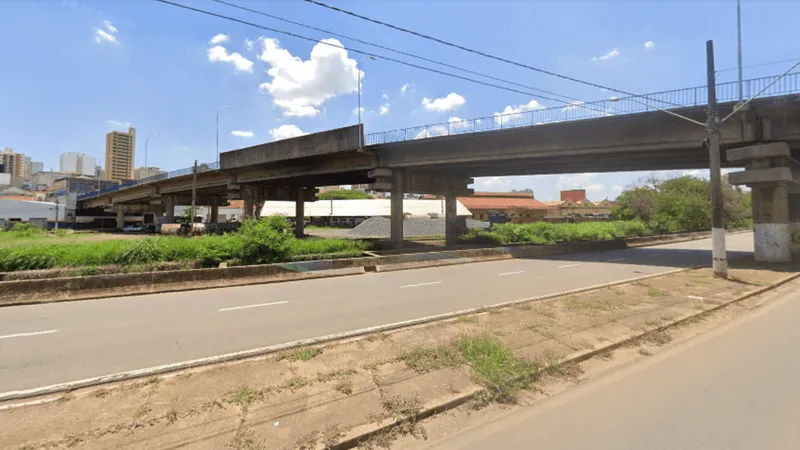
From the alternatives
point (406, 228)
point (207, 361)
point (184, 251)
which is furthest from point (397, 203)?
point (207, 361)

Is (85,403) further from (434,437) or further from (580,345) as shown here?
(580,345)

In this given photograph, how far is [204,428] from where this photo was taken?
3.58 meters

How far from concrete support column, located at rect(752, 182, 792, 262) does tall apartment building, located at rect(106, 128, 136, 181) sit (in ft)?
622

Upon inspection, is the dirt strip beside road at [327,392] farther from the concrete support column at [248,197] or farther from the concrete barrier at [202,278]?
the concrete support column at [248,197]

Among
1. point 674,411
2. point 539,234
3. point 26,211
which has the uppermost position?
point 26,211

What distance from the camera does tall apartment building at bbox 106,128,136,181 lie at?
6102 inches

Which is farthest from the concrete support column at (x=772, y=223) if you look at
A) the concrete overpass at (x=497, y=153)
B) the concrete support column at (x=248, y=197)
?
the concrete support column at (x=248, y=197)

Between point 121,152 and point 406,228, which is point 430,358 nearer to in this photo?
point 406,228

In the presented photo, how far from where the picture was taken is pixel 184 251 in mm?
14281

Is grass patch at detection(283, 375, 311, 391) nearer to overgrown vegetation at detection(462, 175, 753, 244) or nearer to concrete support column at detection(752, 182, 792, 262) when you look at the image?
concrete support column at detection(752, 182, 792, 262)

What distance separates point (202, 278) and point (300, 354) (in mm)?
8872

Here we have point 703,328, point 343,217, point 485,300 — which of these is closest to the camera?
point 703,328

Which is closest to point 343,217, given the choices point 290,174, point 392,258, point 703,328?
point 290,174

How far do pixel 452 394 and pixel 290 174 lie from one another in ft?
107
